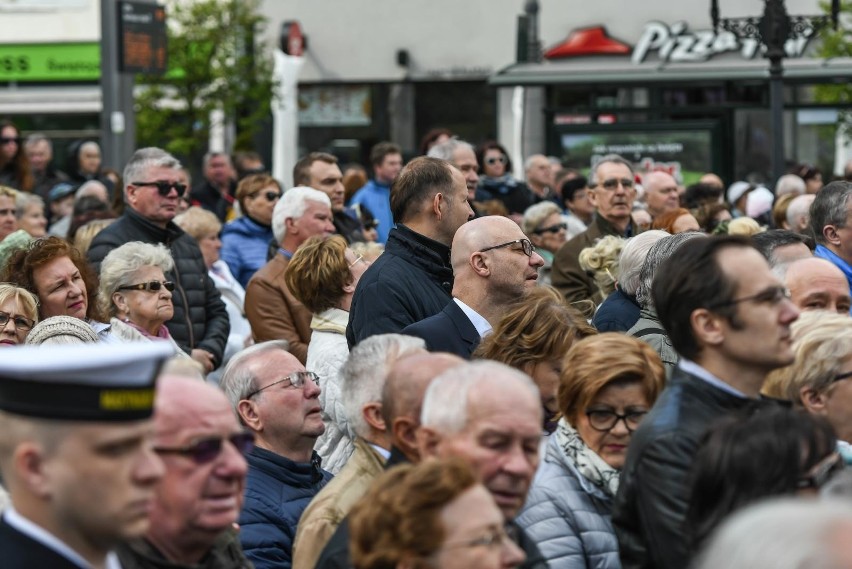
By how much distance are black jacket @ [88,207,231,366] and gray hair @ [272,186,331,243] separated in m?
0.51

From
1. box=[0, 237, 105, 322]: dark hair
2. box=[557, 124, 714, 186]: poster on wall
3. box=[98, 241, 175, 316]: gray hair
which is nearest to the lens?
box=[0, 237, 105, 322]: dark hair

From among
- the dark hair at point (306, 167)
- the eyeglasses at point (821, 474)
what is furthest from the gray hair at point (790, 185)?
the eyeglasses at point (821, 474)

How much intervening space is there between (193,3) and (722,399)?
70.0ft

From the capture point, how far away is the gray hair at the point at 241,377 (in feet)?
20.1

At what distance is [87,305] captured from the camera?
7957 millimetres

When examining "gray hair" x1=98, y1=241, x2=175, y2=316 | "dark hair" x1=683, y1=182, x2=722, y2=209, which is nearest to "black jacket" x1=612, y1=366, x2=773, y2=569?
"gray hair" x1=98, y1=241, x2=175, y2=316

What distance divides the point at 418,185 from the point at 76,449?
451 cm

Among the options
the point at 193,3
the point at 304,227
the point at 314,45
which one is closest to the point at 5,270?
the point at 304,227

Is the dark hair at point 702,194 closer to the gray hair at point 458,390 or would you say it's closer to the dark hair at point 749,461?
the gray hair at point 458,390

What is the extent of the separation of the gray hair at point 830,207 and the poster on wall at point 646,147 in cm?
795

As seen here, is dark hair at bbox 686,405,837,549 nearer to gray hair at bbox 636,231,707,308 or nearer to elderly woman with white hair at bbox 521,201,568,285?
gray hair at bbox 636,231,707,308

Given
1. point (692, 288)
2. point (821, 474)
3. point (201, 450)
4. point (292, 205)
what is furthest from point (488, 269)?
point (201, 450)

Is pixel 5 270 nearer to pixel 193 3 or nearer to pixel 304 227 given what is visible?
pixel 304 227

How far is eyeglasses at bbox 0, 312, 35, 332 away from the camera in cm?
726
